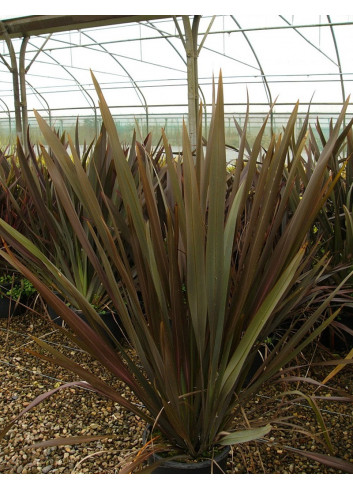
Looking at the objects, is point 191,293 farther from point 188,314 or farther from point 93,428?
point 93,428

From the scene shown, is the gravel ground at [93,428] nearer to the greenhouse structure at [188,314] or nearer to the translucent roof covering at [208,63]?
the greenhouse structure at [188,314]

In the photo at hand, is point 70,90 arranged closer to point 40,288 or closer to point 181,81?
point 181,81

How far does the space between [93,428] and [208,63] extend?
930 centimetres

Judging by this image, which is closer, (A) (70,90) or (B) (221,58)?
(B) (221,58)

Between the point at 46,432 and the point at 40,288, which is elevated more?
the point at 40,288

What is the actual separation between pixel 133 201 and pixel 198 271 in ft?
0.67

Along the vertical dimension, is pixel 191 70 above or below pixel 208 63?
below

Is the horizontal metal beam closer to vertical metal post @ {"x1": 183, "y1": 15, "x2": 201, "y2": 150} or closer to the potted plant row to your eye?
vertical metal post @ {"x1": 183, "y1": 15, "x2": 201, "y2": 150}

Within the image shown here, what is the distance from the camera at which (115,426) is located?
1.44 metres

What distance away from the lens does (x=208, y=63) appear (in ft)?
31.7

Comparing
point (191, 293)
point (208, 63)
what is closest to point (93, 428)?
point (191, 293)

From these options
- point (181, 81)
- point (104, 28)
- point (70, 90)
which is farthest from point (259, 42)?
point (70, 90)

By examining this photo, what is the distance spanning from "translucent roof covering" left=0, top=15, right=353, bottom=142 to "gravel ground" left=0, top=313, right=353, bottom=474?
614 cm

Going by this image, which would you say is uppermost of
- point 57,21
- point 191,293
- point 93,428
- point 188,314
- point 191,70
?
point 57,21
